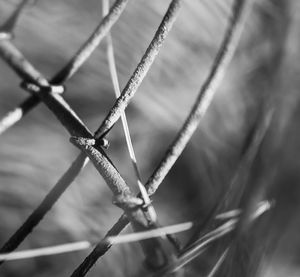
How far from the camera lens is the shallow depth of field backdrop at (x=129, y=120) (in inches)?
Answer: 30.1

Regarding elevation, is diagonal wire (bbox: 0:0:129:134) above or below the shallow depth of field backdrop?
below

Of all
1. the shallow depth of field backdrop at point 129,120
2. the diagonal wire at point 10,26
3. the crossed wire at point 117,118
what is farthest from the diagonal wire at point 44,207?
the shallow depth of field backdrop at point 129,120

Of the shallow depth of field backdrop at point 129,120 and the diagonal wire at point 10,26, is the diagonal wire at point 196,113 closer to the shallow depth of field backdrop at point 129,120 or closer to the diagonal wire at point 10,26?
the diagonal wire at point 10,26

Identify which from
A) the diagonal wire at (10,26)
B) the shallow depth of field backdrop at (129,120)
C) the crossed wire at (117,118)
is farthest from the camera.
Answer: the shallow depth of field backdrop at (129,120)

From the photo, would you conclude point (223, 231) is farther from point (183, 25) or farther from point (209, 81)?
point (183, 25)

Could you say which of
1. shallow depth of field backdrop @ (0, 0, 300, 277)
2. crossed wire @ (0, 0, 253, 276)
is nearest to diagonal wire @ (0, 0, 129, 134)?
crossed wire @ (0, 0, 253, 276)

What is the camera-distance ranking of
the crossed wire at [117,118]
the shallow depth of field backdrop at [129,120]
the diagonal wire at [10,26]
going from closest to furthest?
the crossed wire at [117,118] → the diagonal wire at [10,26] → the shallow depth of field backdrop at [129,120]

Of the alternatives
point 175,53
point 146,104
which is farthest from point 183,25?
point 146,104

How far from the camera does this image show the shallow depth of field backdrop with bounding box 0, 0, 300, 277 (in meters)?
0.76

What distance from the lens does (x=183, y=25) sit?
85 centimetres

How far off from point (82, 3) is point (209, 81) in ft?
2.16

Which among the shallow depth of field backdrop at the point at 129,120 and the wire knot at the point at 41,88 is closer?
the wire knot at the point at 41,88

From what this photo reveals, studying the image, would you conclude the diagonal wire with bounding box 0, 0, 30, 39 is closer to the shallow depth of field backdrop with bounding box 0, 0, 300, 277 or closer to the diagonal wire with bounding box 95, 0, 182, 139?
the diagonal wire with bounding box 95, 0, 182, 139

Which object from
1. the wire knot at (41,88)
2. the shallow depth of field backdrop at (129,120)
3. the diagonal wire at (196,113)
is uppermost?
the shallow depth of field backdrop at (129,120)
